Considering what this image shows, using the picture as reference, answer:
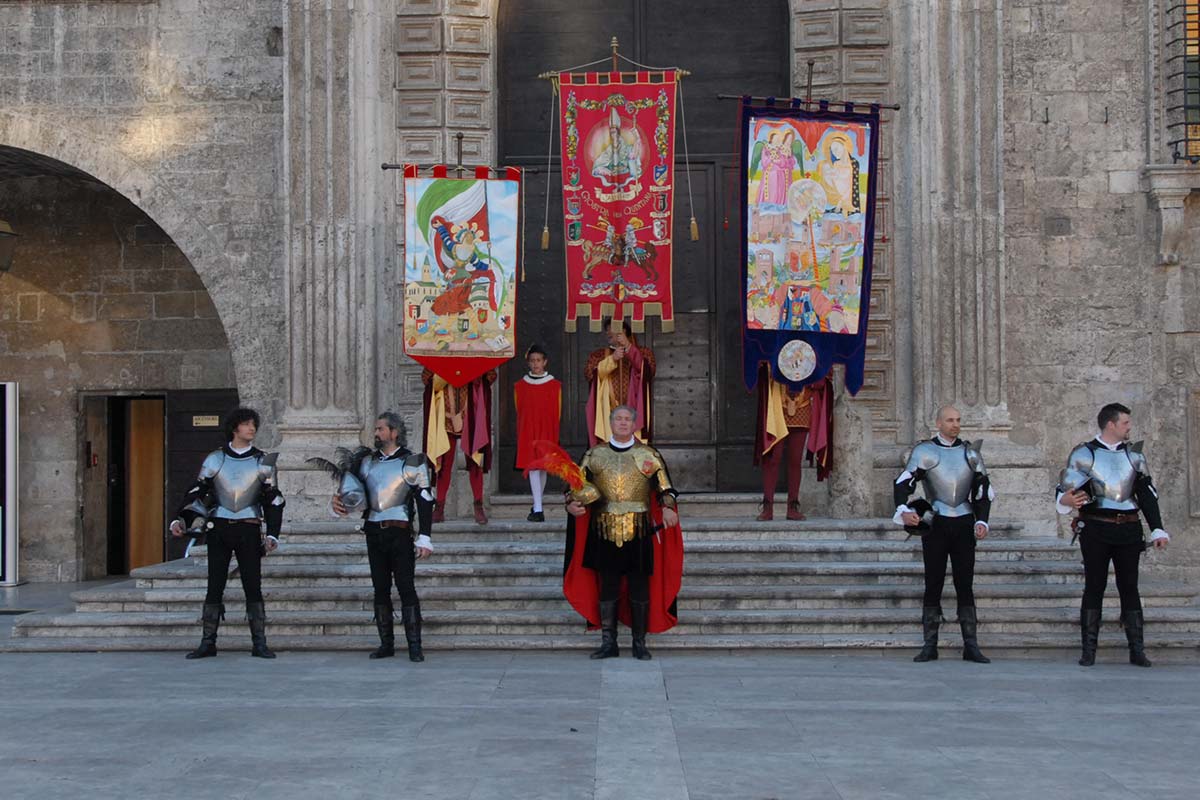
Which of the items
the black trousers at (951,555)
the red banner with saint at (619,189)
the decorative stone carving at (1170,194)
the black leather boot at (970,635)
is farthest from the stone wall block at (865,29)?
the black leather boot at (970,635)

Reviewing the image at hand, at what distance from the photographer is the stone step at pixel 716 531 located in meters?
12.5

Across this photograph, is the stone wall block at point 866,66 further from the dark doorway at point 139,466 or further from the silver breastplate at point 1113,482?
the dark doorway at point 139,466

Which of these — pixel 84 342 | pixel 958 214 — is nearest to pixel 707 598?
pixel 958 214

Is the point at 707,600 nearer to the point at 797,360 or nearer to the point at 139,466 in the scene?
the point at 797,360

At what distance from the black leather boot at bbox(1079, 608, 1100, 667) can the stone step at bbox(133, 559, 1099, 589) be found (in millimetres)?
1365

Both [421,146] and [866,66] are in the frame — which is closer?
[866,66]

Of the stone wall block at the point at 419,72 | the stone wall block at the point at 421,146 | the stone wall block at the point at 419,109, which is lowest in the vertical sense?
the stone wall block at the point at 421,146

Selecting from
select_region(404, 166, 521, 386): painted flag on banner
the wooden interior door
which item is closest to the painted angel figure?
select_region(404, 166, 521, 386): painted flag on banner

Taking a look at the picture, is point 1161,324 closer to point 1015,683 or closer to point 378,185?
point 1015,683

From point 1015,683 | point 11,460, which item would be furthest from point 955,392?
point 11,460

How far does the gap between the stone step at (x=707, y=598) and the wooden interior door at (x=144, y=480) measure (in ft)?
18.6

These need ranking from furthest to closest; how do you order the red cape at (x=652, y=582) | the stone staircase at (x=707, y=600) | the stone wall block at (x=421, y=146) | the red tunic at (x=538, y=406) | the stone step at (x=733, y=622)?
the stone wall block at (x=421, y=146) < the red tunic at (x=538, y=406) < the stone step at (x=733, y=622) < the stone staircase at (x=707, y=600) < the red cape at (x=652, y=582)

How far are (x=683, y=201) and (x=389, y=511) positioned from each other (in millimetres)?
5747

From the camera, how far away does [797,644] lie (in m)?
10.7
